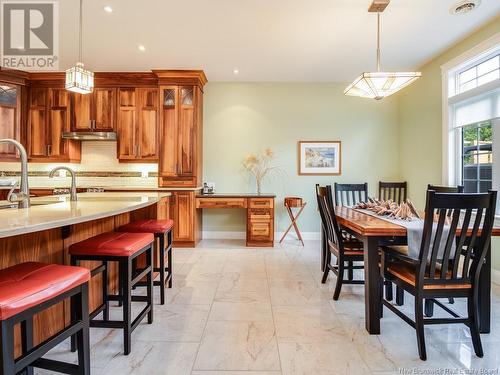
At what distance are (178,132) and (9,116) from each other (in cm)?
270

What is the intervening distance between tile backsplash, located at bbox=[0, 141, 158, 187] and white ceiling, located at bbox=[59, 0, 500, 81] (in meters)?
1.41

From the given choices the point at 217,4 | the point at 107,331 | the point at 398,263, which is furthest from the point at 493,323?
the point at 217,4

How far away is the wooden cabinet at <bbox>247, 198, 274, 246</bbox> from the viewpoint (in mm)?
4410

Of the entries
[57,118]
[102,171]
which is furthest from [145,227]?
[57,118]

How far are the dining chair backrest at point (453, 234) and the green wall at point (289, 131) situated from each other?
3.32 m

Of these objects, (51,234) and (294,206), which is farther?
(294,206)

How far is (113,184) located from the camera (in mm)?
4918

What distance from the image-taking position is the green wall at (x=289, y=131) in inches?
197

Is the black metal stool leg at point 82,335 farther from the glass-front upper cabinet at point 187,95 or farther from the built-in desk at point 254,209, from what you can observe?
the glass-front upper cabinet at point 187,95

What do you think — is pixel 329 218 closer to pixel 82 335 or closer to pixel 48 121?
pixel 82 335

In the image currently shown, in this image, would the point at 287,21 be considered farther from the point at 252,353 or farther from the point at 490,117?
the point at 252,353

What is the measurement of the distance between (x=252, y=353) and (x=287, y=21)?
10.7 ft

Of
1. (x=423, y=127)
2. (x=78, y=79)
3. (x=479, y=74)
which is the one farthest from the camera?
(x=423, y=127)

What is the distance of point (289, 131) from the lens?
5.03m
